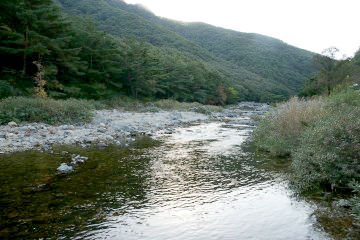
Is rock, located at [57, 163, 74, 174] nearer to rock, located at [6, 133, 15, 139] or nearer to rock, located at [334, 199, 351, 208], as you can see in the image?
rock, located at [6, 133, 15, 139]

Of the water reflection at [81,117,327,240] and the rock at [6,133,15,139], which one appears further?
the rock at [6,133,15,139]

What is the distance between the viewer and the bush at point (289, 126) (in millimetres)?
13406

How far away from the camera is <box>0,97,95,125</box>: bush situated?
64.1 feet

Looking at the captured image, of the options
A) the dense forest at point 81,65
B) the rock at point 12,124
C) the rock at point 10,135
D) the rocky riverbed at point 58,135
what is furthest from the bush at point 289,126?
the dense forest at point 81,65

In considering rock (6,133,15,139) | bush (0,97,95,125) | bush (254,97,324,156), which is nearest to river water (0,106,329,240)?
bush (254,97,324,156)

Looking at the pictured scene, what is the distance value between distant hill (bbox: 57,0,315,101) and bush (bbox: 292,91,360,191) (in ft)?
267

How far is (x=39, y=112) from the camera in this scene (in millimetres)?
20750

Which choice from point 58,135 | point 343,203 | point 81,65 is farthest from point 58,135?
point 81,65

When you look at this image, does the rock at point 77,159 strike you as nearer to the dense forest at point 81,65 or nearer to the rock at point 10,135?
the rock at point 10,135

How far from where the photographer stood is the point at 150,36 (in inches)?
4705

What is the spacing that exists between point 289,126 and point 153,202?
8.64 metres

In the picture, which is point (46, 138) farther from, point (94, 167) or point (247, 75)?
point (247, 75)

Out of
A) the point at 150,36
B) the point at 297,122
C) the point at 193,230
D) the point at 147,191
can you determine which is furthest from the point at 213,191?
the point at 150,36

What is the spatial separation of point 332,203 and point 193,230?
3481 mm
